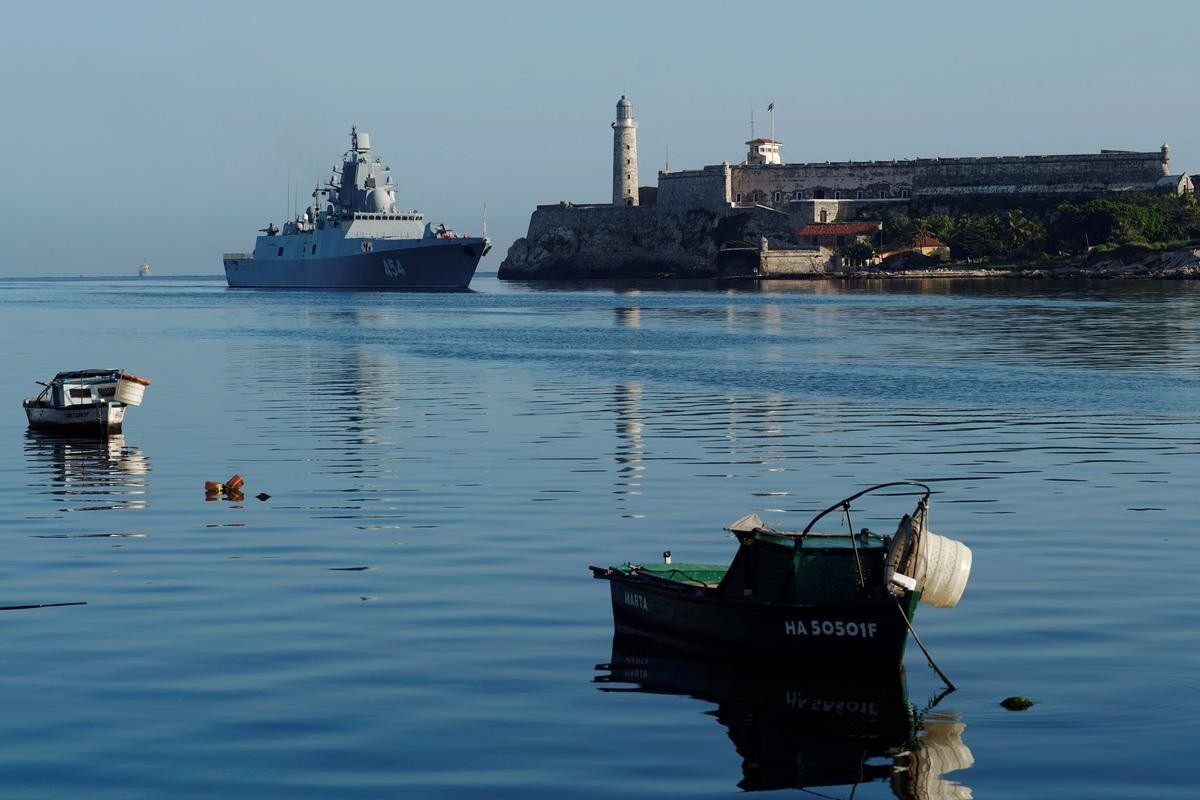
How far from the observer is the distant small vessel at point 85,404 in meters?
39.1

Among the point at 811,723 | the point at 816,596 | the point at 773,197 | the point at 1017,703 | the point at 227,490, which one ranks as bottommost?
the point at 811,723

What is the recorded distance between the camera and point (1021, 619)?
59.0ft

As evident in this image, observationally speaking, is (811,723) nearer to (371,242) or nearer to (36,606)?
(36,606)

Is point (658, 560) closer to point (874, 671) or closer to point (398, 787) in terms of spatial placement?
point (874, 671)

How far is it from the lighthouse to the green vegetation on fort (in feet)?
101

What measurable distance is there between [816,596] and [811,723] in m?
1.75

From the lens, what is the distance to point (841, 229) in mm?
159500

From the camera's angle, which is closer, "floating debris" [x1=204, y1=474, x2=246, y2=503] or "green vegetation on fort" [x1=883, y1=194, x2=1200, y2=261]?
"floating debris" [x1=204, y1=474, x2=246, y2=503]

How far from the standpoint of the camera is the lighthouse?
174000 mm

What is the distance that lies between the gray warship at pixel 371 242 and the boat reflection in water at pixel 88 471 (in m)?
106

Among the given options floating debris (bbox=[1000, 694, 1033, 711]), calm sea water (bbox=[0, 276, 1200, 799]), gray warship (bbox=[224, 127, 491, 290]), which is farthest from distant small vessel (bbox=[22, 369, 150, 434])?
gray warship (bbox=[224, 127, 491, 290])

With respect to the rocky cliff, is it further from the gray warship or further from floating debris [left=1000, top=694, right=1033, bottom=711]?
floating debris [left=1000, top=694, right=1033, bottom=711]

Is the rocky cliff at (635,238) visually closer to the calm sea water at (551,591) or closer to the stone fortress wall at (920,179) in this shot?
the stone fortress wall at (920,179)

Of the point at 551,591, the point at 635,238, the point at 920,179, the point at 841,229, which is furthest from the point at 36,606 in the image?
the point at 635,238
